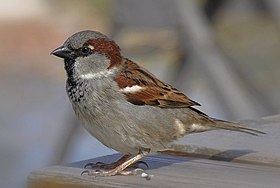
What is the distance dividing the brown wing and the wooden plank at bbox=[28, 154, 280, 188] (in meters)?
0.62

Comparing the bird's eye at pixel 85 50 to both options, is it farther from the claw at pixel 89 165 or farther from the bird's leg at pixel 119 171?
the claw at pixel 89 165

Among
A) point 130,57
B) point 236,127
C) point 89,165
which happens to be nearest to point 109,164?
point 89,165

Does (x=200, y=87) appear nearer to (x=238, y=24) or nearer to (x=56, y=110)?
(x=56, y=110)

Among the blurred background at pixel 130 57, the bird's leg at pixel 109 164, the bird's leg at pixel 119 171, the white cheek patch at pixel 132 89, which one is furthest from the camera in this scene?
the blurred background at pixel 130 57

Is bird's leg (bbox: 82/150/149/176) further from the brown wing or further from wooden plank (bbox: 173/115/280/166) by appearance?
the brown wing

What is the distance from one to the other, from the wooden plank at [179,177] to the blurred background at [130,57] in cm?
402

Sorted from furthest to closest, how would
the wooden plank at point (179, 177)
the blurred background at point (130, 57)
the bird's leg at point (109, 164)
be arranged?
the blurred background at point (130, 57) → the bird's leg at point (109, 164) → the wooden plank at point (179, 177)

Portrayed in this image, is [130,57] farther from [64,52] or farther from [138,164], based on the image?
[138,164]

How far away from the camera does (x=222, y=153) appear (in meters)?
3.38

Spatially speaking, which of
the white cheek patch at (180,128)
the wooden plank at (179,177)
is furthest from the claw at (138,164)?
the white cheek patch at (180,128)

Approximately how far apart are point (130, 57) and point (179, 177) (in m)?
4.50

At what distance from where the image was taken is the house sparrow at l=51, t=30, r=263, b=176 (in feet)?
12.1

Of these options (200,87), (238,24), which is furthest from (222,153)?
(238,24)

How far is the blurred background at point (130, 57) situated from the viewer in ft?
24.3
